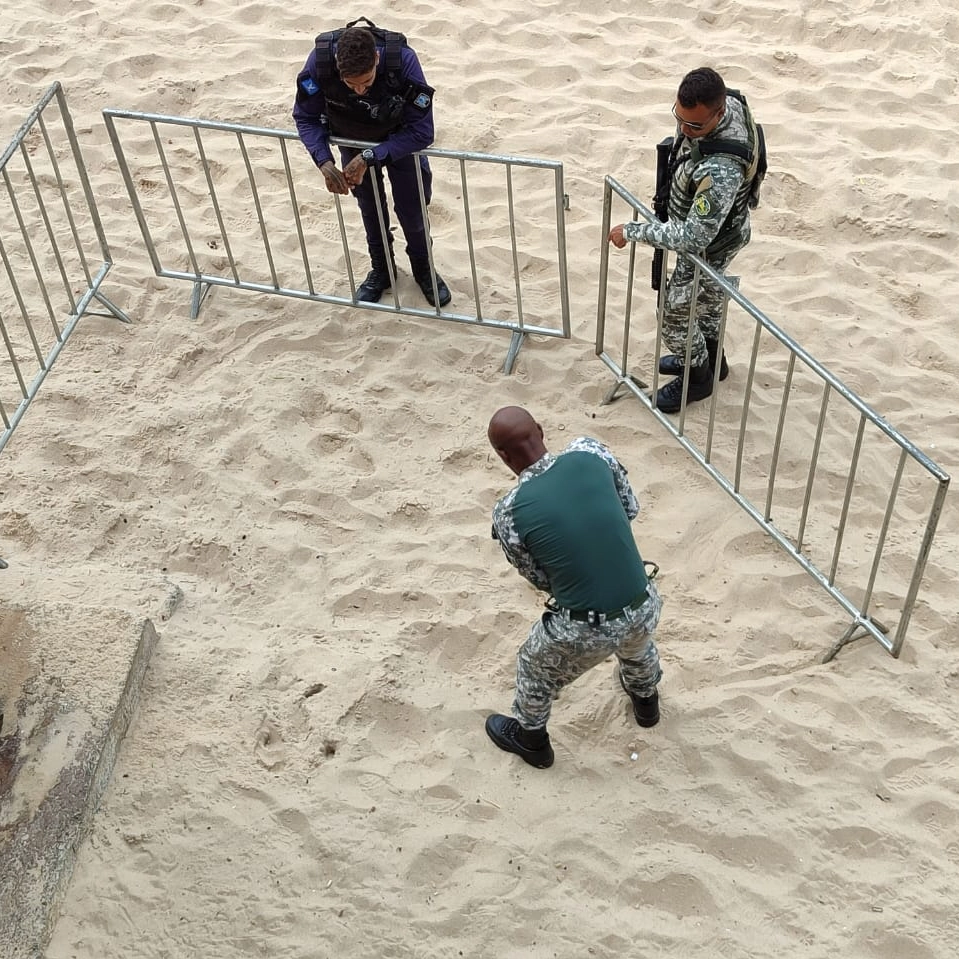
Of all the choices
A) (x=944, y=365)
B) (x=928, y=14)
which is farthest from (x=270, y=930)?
(x=928, y=14)

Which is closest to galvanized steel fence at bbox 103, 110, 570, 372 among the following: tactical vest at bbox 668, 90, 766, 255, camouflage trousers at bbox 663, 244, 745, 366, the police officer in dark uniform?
the police officer in dark uniform

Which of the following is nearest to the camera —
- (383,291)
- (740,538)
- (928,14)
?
(740,538)

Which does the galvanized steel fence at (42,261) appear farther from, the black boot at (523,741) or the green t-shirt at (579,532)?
the green t-shirt at (579,532)

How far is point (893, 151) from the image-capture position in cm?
705

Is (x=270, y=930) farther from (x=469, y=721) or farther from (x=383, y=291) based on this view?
(x=383, y=291)

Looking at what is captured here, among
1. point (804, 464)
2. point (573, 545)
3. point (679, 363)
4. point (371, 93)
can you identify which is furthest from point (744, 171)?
point (573, 545)

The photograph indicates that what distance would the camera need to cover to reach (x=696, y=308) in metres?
5.18

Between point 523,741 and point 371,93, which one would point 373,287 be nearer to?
point 371,93

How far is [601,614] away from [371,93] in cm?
298

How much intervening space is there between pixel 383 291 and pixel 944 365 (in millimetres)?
2974

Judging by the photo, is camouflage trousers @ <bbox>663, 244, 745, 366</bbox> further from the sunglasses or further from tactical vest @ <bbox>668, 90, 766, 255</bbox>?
the sunglasses

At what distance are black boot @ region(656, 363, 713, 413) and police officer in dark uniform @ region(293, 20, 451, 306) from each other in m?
1.66

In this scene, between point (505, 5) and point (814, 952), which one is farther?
point (505, 5)

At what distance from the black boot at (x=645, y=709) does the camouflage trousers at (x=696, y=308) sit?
170 centimetres
